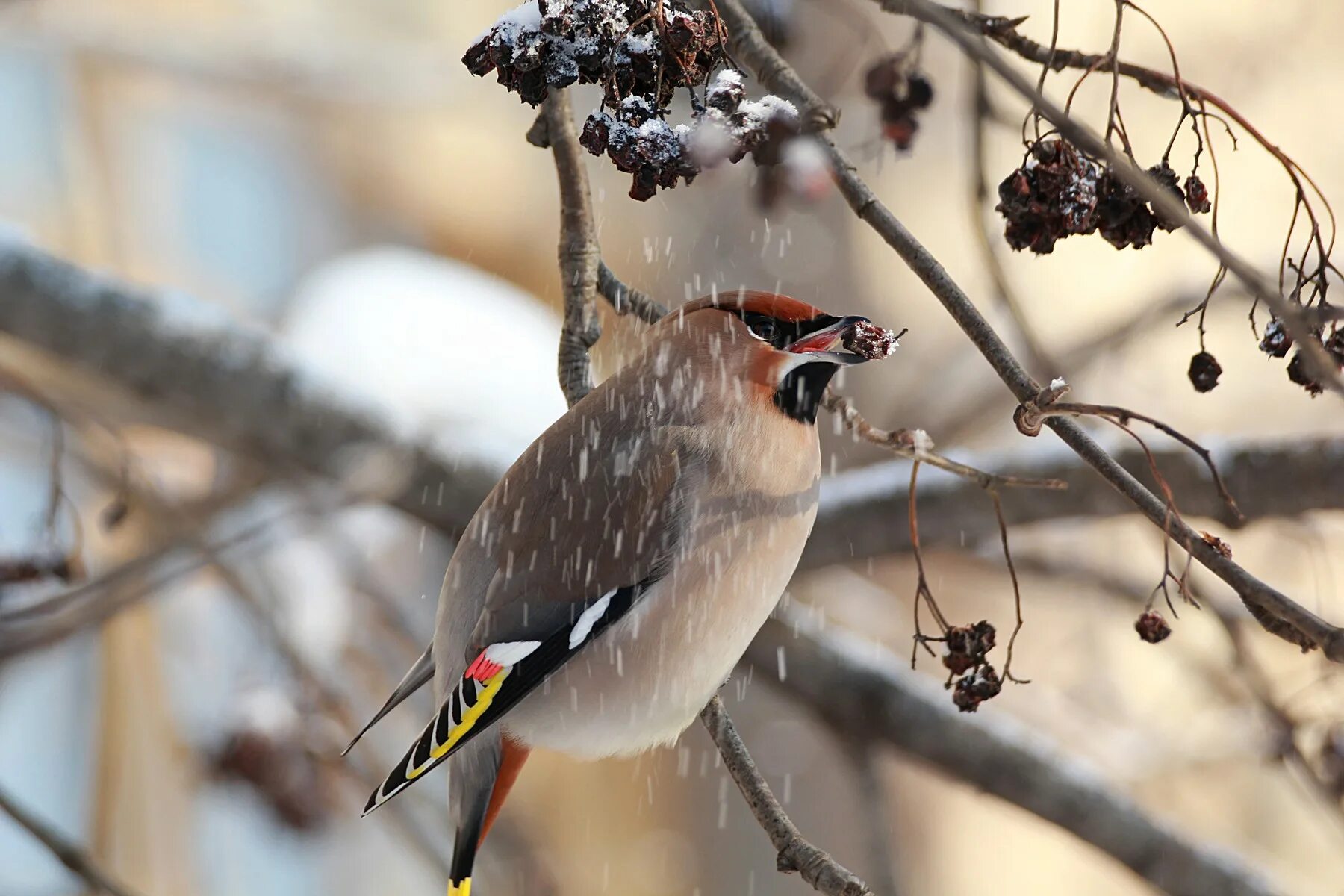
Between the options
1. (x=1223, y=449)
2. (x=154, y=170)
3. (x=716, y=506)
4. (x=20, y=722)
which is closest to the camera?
(x=716, y=506)

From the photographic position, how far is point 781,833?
5.63 feet

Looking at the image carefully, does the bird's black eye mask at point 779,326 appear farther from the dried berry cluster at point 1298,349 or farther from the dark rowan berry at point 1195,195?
the dried berry cluster at point 1298,349

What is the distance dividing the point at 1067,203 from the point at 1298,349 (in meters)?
0.30

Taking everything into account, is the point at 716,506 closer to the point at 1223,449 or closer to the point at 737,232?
the point at 1223,449

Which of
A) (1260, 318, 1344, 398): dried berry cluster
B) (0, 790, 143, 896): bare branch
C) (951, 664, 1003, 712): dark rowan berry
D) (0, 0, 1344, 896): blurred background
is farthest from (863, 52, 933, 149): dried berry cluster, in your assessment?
(0, 790, 143, 896): bare branch

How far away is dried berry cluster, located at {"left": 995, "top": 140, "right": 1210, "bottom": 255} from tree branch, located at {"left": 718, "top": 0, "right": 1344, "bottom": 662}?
0.20 m

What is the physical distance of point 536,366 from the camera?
5320mm

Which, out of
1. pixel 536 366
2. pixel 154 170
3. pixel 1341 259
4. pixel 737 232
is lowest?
pixel 536 366

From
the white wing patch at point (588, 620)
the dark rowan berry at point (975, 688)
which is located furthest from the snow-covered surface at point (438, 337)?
the dark rowan berry at point (975, 688)

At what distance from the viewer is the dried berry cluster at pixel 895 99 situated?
2354 millimetres

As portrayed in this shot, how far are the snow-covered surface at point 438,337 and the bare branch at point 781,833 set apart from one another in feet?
5.06

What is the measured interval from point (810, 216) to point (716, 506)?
158 inches

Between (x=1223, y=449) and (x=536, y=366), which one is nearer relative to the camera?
(x=1223, y=449)

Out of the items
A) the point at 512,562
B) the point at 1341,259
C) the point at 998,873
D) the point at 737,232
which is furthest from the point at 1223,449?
the point at 998,873
